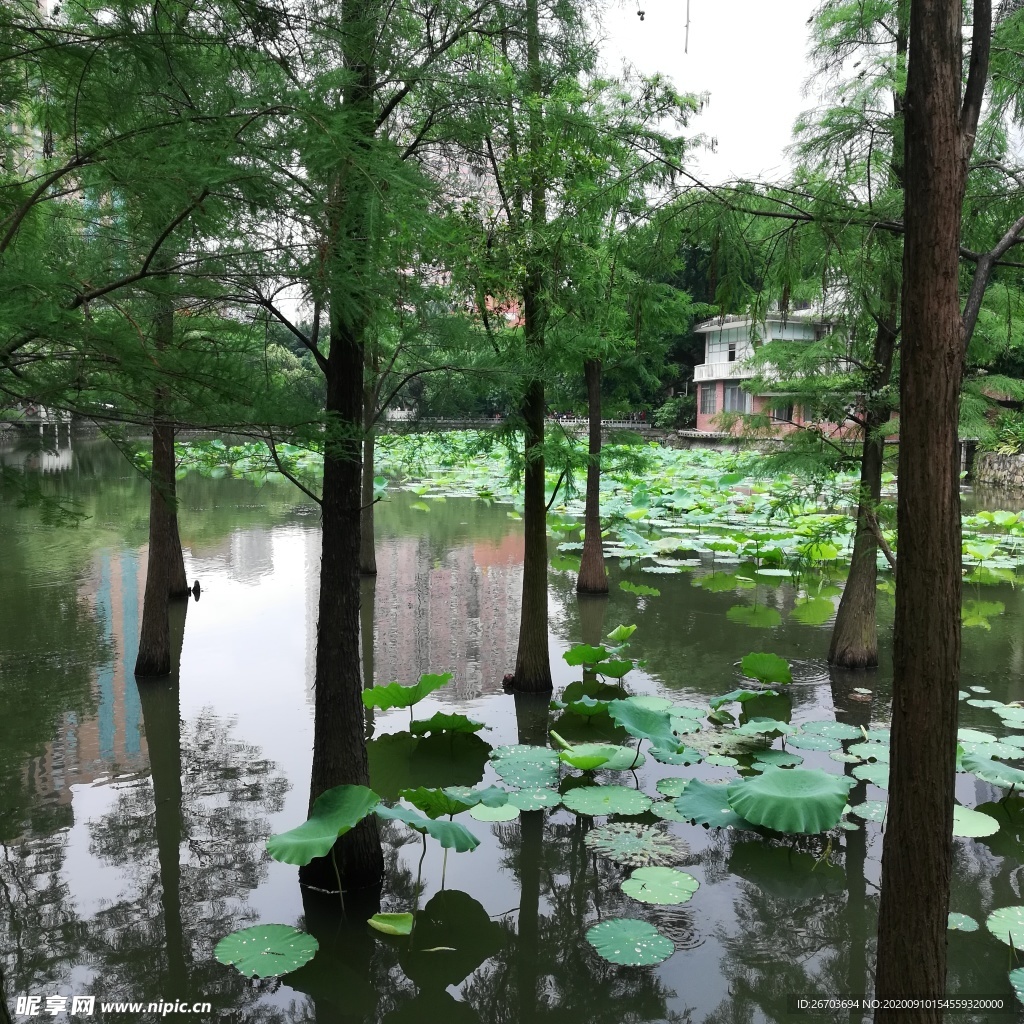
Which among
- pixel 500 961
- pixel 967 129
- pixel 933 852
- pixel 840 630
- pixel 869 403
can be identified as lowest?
pixel 500 961

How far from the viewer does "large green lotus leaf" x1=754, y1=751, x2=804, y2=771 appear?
25.0 feet

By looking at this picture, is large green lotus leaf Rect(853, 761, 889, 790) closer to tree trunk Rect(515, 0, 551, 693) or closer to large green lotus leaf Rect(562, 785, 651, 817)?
large green lotus leaf Rect(562, 785, 651, 817)

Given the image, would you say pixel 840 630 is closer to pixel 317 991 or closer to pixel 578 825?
pixel 578 825

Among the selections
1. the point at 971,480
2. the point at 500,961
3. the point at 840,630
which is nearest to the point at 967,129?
the point at 500,961

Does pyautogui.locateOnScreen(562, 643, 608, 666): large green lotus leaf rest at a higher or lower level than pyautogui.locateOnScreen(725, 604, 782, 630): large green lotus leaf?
higher

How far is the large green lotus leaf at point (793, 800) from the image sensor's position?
5891 mm

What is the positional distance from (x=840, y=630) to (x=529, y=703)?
4221 mm

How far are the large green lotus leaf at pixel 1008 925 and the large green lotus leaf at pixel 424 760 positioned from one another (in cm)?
393

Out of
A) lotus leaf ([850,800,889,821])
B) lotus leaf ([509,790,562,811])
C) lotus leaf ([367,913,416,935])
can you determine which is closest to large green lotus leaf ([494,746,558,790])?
lotus leaf ([509,790,562,811])

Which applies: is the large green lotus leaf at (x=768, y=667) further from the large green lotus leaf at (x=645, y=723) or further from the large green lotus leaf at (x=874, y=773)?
the large green lotus leaf at (x=645, y=723)

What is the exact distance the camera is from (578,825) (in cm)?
695

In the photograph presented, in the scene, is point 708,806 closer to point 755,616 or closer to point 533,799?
point 533,799

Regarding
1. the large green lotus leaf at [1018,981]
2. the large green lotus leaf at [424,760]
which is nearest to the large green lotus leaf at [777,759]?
the large green lotus leaf at [424,760]

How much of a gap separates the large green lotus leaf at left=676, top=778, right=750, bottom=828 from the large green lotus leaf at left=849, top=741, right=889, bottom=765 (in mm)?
1691
